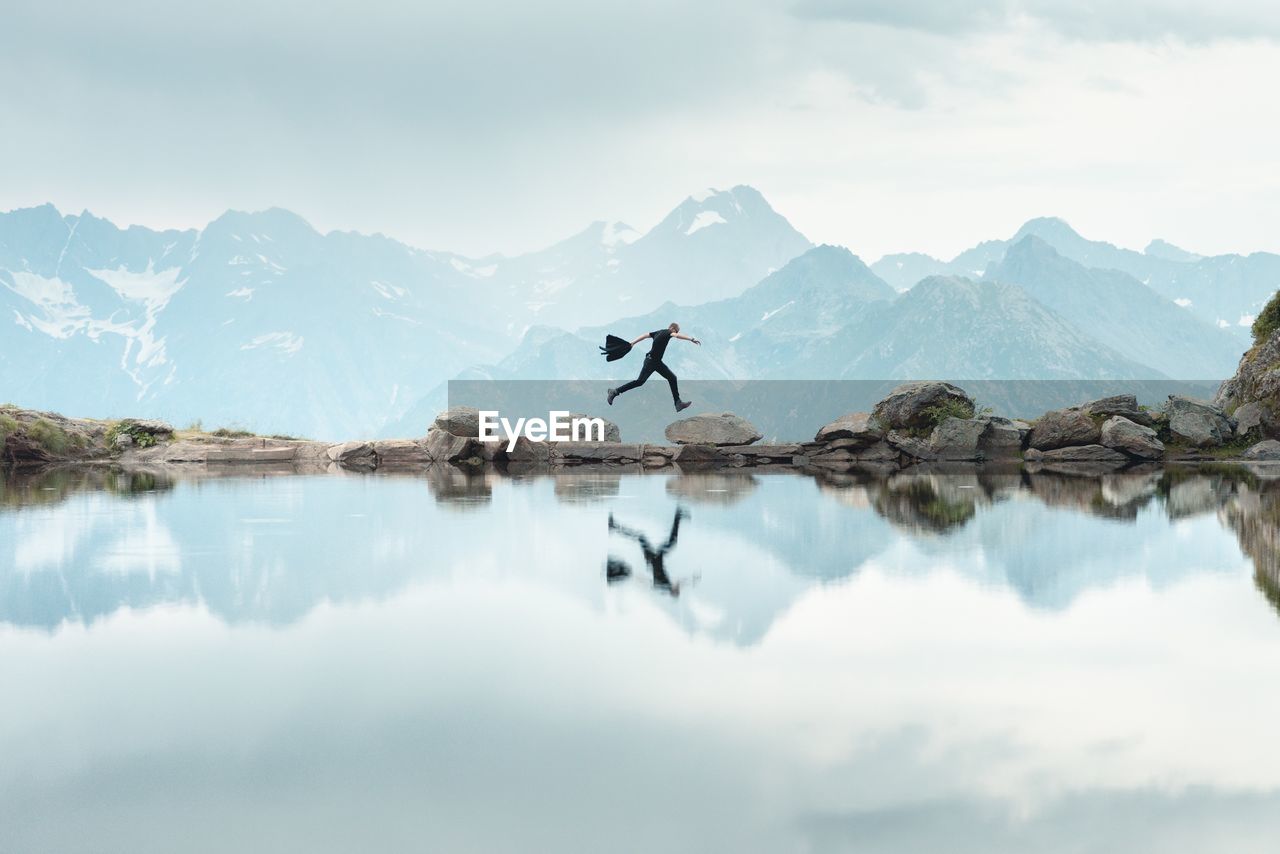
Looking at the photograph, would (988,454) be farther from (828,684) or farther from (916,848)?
(916,848)

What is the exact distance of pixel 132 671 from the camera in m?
6.46

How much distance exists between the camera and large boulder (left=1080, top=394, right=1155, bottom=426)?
27797mm

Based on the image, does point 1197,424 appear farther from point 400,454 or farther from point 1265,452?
point 400,454

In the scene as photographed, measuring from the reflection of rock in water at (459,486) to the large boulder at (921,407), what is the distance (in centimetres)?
959

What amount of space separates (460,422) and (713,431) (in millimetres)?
5893

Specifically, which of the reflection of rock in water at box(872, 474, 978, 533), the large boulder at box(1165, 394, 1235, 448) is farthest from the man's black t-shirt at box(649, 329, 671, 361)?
the large boulder at box(1165, 394, 1235, 448)

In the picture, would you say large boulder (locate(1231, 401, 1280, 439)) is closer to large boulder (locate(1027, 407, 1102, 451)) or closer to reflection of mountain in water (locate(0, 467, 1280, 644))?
large boulder (locate(1027, 407, 1102, 451))

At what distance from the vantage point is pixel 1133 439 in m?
26.9

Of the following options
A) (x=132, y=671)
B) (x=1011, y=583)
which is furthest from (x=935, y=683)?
(x=132, y=671)

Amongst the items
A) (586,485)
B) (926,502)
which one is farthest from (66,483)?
(926,502)

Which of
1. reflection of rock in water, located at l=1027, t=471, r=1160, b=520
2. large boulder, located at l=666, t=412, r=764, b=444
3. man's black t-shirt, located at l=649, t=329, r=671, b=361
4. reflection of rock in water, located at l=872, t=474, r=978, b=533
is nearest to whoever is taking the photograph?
reflection of rock in water, located at l=872, t=474, r=978, b=533

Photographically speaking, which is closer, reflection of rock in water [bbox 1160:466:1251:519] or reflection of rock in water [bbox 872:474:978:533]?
reflection of rock in water [bbox 872:474:978:533]

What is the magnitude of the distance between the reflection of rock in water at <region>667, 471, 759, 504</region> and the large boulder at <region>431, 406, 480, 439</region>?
18.8 ft

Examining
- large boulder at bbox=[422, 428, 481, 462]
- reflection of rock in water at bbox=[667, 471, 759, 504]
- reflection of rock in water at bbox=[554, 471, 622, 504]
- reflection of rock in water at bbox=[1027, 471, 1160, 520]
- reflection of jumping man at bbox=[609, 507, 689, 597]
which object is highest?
large boulder at bbox=[422, 428, 481, 462]
